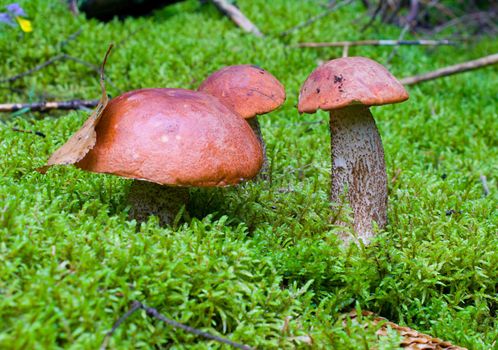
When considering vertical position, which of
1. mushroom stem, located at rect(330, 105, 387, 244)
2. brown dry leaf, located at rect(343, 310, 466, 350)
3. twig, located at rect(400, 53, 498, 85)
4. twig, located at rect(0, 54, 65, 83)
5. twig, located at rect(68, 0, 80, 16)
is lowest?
brown dry leaf, located at rect(343, 310, 466, 350)

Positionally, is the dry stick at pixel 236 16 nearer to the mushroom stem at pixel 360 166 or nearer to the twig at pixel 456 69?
the twig at pixel 456 69

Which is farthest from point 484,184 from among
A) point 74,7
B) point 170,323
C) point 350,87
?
point 74,7

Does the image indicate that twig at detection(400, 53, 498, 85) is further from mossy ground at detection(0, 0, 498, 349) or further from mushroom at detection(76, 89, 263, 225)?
mushroom at detection(76, 89, 263, 225)

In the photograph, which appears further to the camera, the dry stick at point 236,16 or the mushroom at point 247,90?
the dry stick at point 236,16

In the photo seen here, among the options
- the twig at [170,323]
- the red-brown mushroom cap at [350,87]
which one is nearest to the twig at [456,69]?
the red-brown mushroom cap at [350,87]

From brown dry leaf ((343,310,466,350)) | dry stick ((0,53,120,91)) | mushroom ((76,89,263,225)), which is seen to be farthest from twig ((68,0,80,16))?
brown dry leaf ((343,310,466,350))

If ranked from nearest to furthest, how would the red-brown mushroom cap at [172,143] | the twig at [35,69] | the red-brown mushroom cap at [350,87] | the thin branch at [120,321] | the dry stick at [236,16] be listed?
the thin branch at [120,321], the red-brown mushroom cap at [172,143], the red-brown mushroom cap at [350,87], the twig at [35,69], the dry stick at [236,16]

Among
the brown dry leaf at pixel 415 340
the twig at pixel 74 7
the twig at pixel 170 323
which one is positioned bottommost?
the brown dry leaf at pixel 415 340
